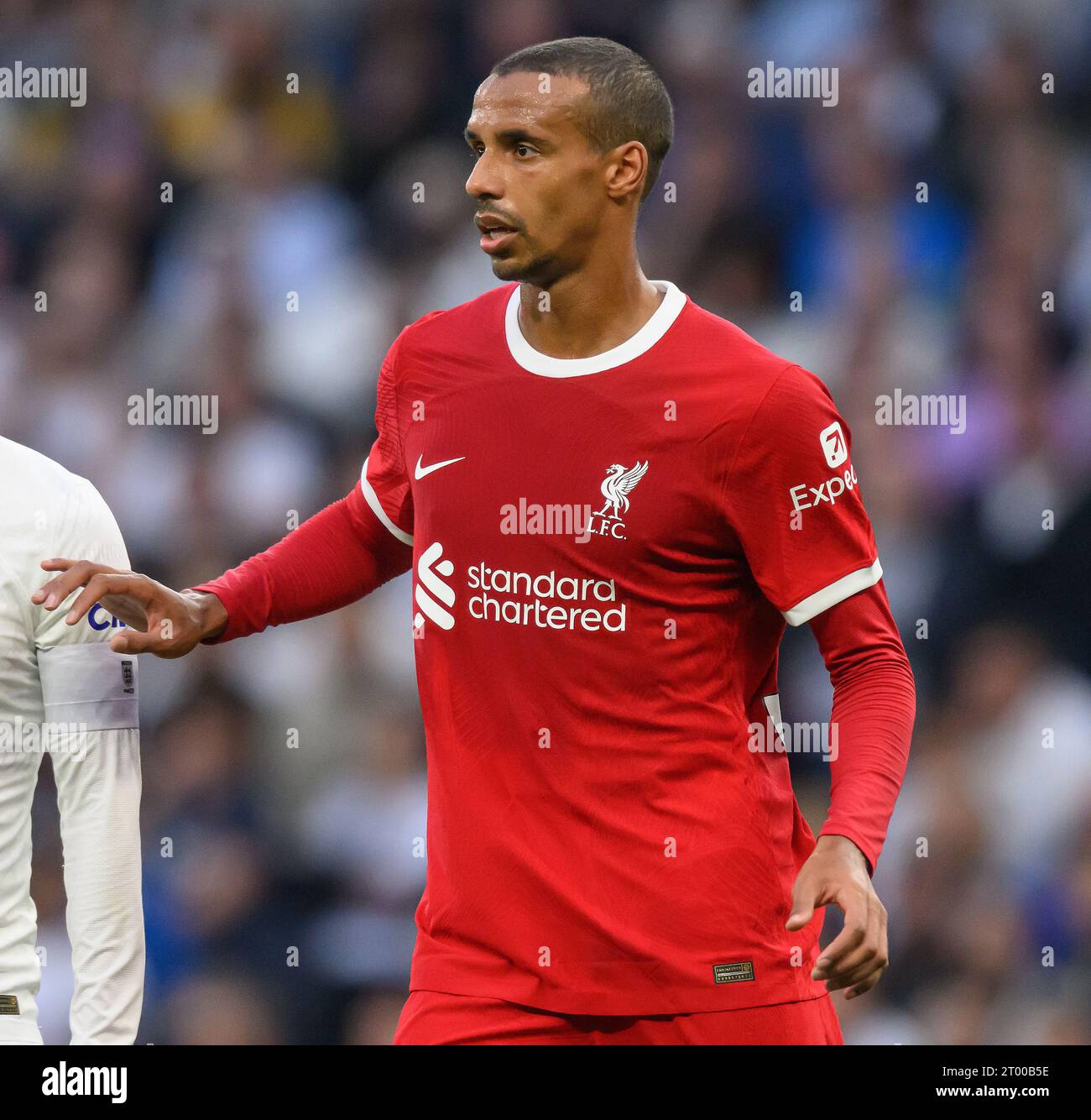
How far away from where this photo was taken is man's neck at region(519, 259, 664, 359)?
260cm

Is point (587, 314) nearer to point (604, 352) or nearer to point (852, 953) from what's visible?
point (604, 352)

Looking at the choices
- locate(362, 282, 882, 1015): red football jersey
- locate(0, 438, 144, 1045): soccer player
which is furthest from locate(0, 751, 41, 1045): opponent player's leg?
locate(362, 282, 882, 1015): red football jersey

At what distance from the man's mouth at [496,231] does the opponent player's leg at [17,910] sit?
1.01 meters

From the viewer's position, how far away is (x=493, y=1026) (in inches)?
95.6

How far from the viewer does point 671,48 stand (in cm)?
516

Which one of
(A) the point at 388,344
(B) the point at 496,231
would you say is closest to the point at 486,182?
(B) the point at 496,231

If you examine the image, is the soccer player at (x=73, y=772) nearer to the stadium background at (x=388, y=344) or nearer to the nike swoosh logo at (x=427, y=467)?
the nike swoosh logo at (x=427, y=467)

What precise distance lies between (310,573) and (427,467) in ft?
1.11

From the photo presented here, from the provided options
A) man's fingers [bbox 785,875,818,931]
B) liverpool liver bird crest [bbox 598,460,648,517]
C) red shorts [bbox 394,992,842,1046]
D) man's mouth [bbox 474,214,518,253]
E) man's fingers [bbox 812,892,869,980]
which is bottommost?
red shorts [bbox 394,992,842,1046]

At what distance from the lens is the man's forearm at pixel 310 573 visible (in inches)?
108

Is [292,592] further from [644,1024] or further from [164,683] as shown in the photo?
[164,683]

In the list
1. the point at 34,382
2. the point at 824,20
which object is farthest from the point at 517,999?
the point at 824,20

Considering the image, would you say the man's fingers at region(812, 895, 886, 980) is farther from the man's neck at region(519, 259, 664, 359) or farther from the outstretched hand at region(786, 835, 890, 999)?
the man's neck at region(519, 259, 664, 359)

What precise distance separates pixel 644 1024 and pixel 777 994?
7.6 inches
